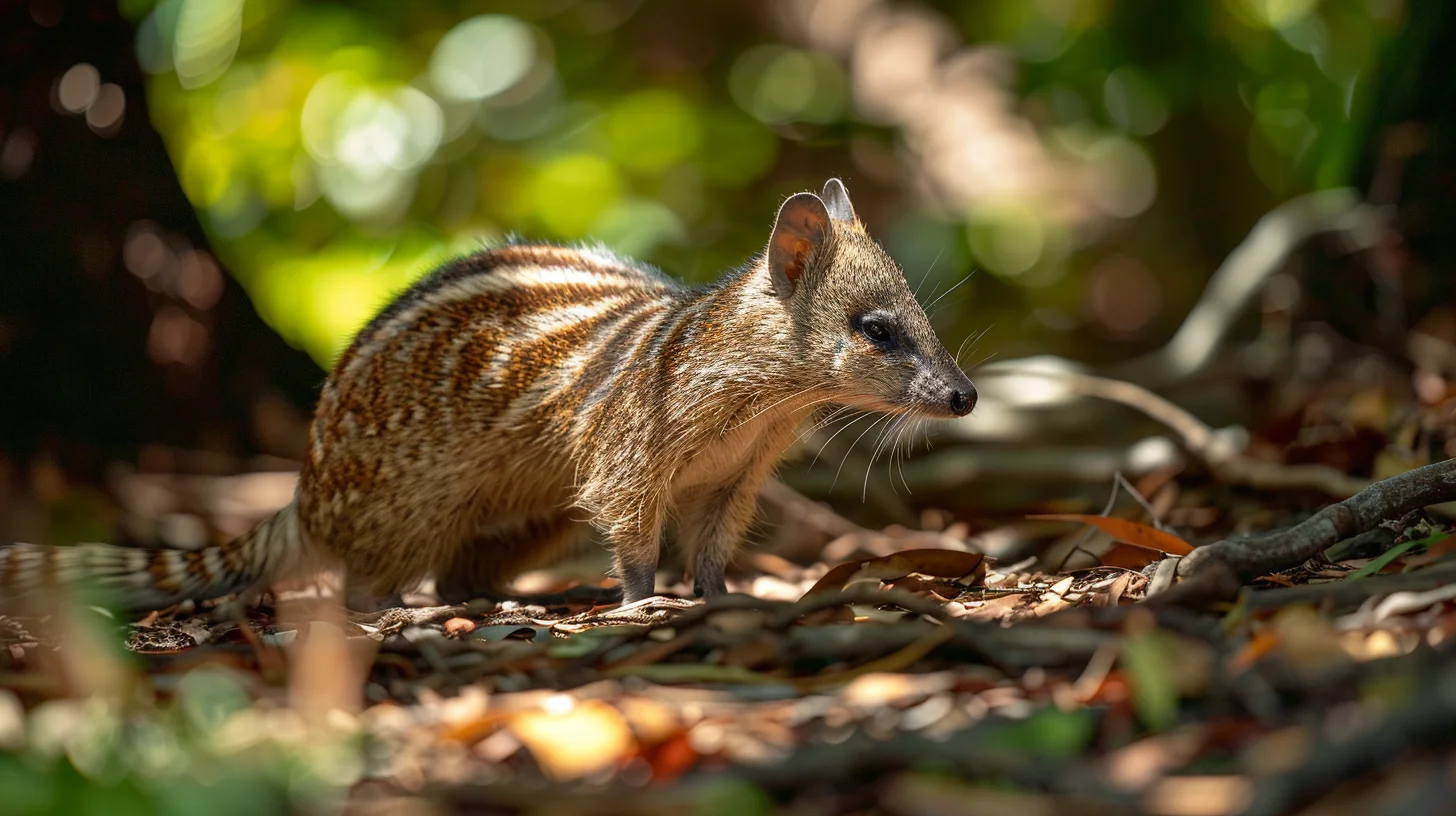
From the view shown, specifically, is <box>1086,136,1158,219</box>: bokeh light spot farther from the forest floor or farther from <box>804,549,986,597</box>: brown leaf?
the forest floor

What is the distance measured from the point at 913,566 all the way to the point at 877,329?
99cm

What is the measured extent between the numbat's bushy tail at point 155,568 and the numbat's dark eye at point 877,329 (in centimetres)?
241

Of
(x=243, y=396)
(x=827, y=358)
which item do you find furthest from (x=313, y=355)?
(x=827, y=358)

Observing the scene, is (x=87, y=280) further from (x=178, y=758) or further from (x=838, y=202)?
(x=178, y=758)

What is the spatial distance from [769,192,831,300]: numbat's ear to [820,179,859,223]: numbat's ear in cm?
31

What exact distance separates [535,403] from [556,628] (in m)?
1.32

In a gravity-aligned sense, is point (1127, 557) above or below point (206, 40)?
below

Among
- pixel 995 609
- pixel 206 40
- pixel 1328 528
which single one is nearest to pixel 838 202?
pixel 995 609

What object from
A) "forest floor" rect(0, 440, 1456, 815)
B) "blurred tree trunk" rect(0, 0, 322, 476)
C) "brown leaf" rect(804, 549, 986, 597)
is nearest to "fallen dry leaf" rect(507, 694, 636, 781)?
"forest floor" rect(0, 440, 1456, 815)

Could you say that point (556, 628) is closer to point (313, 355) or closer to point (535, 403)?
point (535, 403)

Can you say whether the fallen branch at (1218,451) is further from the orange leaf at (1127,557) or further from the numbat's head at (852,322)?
the numbat's head at (852,322)

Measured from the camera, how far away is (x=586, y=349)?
5016 millimetres

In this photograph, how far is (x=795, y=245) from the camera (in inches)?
185

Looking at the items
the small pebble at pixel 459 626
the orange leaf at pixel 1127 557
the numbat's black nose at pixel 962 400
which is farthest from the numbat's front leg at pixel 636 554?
the orange leaf at pixel 1127 557
